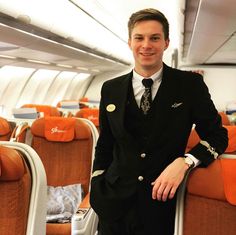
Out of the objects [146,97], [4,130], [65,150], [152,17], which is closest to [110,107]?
[146,97]

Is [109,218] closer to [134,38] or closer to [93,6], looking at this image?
[134,38]

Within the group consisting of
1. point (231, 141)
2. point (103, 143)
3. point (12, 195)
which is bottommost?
point (12, 195)

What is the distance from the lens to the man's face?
1.56 meters

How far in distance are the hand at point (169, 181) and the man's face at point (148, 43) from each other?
489 mm

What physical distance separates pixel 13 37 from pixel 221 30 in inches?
98.2

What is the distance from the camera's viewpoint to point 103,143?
1803 mm

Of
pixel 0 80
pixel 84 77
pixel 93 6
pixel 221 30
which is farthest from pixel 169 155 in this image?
pixel 84 77

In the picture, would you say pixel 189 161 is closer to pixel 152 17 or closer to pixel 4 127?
pixel 152 17

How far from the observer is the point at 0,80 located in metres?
7.79

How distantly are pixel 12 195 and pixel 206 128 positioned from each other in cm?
97

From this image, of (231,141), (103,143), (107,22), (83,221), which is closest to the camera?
(103,143)

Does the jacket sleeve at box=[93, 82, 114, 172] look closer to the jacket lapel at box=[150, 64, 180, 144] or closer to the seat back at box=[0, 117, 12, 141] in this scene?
the jacket lapel at box=[150, 64, 180, 144]

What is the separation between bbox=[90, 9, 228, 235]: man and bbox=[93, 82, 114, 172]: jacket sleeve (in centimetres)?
11

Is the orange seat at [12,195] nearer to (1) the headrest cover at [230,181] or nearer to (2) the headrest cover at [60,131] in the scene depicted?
(1) the headrest cover at [230,181]
